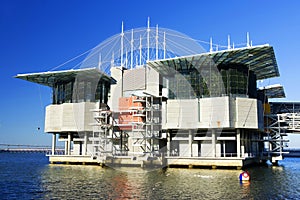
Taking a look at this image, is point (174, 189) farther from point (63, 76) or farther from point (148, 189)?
point (63, 76)

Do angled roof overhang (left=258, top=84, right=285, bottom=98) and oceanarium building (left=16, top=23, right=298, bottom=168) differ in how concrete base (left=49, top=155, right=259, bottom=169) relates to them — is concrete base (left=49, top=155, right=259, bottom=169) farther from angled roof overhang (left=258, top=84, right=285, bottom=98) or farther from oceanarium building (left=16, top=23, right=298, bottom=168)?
angled roof overhang (left=258, top=84, right=285, bottom=98)

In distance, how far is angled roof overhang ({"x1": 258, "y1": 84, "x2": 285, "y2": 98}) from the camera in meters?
97.4

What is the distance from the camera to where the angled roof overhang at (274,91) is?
320 ft

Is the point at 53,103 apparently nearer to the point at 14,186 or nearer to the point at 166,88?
the point at 166,88

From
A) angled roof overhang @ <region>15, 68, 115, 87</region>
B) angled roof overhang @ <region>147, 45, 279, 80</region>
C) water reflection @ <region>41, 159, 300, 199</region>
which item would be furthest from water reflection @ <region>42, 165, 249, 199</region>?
angled roof overhang @ <region>15, 68, 115, 87</region>

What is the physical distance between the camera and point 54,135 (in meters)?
96.3

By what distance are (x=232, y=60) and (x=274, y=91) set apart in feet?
119

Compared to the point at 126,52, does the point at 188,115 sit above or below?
below

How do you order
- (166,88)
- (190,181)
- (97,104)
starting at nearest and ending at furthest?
(190,181)
(166,88)
(97,104)

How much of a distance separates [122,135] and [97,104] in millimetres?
11046

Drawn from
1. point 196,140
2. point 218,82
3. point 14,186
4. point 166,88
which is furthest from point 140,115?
→ point 14,186

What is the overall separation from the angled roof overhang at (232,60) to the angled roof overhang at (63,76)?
54.0 ft

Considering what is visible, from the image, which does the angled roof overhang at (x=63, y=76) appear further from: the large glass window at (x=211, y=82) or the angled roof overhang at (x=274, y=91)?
the angled roof overhang at (x=274, y=91)

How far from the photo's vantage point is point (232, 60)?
74.4m
